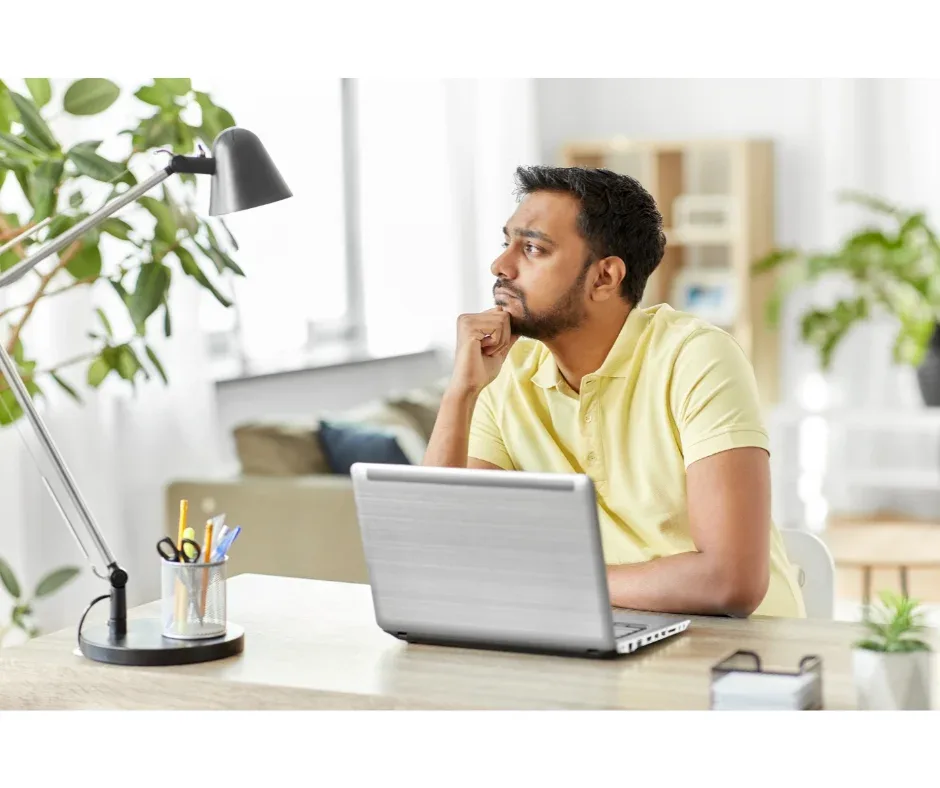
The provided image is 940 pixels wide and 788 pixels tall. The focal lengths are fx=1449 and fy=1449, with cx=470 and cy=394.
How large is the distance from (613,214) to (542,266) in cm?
14

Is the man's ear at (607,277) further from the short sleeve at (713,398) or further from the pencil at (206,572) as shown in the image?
the pencil at (206,572)

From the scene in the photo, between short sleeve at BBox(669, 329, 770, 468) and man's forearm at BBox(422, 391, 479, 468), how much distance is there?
0.29 m

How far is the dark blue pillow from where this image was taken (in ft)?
13.1

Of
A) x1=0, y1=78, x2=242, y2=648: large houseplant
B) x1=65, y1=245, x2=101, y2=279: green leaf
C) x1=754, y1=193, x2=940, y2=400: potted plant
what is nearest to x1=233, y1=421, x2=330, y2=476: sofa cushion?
x1=0, y1=78, x2=242, y2=648: large houseplant

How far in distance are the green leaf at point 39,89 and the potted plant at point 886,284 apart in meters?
4.13

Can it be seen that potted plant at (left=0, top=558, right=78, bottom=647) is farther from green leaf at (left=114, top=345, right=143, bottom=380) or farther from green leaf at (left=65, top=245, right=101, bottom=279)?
green leaf at (left=65, top=245, right=101, bottom=279)

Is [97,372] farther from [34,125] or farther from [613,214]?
[613,214]

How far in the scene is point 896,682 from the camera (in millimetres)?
1345

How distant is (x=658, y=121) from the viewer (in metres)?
7.17

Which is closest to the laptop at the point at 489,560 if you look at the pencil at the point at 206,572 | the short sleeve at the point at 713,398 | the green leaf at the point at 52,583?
the pencil at the point at 206,572

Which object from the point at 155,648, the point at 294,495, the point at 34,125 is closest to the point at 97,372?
the point at 34,125

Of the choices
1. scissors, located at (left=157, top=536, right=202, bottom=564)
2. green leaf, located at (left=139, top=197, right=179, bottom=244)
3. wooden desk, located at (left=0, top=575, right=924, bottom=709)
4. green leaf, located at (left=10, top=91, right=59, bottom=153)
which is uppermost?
green leaf, located at (left=10, top=91, right=59, bottom=153)

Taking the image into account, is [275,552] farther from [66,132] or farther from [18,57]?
[18,57]
